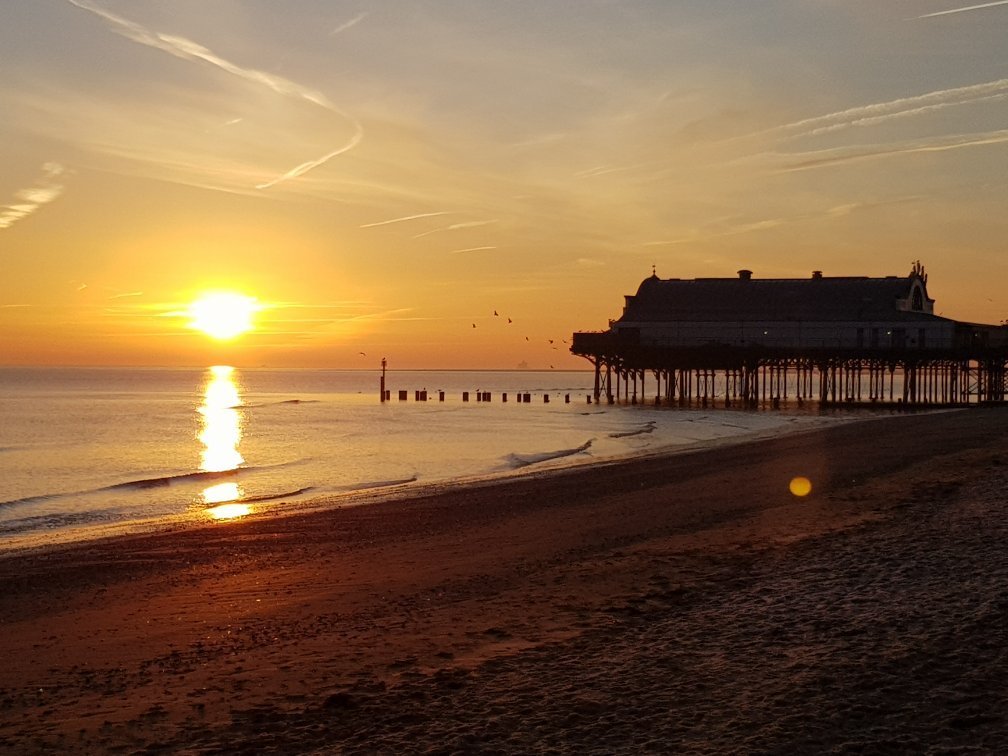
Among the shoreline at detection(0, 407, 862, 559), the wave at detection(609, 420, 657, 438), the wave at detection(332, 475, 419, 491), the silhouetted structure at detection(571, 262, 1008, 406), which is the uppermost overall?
the silhouetted structure at detection(571, 262, 1008, 406)

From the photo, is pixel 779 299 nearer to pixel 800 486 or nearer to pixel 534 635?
pixel 800 486

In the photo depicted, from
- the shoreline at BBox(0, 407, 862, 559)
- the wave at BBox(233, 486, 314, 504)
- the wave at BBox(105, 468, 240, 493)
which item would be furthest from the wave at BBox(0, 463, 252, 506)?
the shoreline at BBox(0, 407, 862, 559)

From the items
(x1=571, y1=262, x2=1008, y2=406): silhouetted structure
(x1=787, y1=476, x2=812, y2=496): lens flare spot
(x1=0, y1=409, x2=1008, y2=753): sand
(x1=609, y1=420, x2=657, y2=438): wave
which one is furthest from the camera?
(x1=571, y1=262, x2=1008, y2=406): silhouetted structure

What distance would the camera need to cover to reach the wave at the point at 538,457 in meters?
36.2

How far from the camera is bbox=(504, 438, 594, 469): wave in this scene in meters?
36.2

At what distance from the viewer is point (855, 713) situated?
22.8ft

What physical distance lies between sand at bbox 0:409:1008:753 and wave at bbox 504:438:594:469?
1762cm

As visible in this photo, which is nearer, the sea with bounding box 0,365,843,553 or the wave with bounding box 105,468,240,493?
the sea with bounding box 0,365,843,553

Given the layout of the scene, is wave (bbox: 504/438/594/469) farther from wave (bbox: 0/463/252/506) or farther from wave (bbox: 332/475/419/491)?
wave (bbox: 0/463/252/506)

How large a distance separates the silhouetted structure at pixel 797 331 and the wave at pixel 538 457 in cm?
Result: 3286

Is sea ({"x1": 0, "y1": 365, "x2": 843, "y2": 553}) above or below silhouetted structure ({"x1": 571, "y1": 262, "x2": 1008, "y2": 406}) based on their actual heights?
below

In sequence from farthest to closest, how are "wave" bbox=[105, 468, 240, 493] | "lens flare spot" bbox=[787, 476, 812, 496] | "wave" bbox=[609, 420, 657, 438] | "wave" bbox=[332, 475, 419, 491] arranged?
"wave" bbox=[609, 420, 657, 438] → "wave" bbox=[105, 468, 240, 493] → "wave" bbox=[332, 475, 419, 491] → "lens flare spot" bbox=[787, 476, 812, 496]

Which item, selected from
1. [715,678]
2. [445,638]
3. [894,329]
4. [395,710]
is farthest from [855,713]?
[894,329]

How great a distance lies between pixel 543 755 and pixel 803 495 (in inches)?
585
